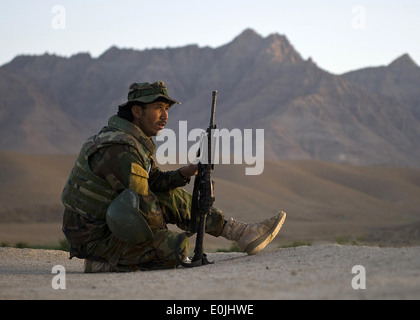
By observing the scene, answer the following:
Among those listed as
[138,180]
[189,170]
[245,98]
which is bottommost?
[138,180]

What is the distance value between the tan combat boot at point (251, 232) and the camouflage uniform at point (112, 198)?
62 cm

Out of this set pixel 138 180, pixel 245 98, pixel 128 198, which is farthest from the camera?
pixel 245 98

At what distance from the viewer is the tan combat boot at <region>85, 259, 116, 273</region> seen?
5207mm

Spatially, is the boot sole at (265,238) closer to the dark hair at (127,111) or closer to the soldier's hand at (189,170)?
the soldier's hand at (189,170)

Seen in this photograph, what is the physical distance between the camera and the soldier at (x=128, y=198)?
484 centimetres

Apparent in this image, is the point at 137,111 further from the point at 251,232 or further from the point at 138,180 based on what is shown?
the point at 251,232

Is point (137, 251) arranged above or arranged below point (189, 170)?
below

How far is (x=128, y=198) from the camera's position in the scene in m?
4.69

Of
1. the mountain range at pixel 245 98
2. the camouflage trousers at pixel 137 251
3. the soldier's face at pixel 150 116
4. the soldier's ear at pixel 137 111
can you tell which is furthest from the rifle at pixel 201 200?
the mountain range at pixel 245 98

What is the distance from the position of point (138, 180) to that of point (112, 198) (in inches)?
10.7

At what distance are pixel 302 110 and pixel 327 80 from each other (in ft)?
34.0

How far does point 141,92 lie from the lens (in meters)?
5.31

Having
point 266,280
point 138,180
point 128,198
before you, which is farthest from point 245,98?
point 266,280
